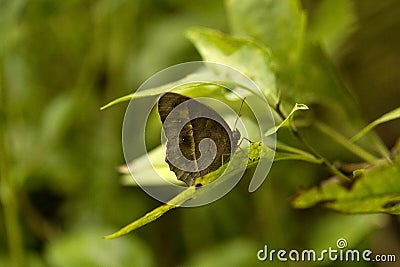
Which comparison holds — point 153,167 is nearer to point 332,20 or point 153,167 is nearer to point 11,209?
point 11,209

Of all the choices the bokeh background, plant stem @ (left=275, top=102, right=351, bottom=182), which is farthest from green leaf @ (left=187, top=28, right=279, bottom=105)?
the bokeh background

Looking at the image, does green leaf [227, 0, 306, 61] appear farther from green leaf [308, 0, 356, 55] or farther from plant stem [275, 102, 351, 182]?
green leaf [308, 0, 356, 55]

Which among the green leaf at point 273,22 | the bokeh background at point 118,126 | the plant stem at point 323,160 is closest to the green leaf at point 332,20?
the bokeh background at point 118,126

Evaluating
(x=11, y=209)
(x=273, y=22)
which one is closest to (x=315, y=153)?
(x=273, y=22)

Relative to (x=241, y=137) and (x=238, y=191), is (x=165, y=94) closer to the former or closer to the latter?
(x=241, y=137)

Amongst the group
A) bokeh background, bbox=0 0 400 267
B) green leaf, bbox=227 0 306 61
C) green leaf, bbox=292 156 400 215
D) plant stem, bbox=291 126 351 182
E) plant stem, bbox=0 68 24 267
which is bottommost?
green leaf, bbox=292 156 400 215
